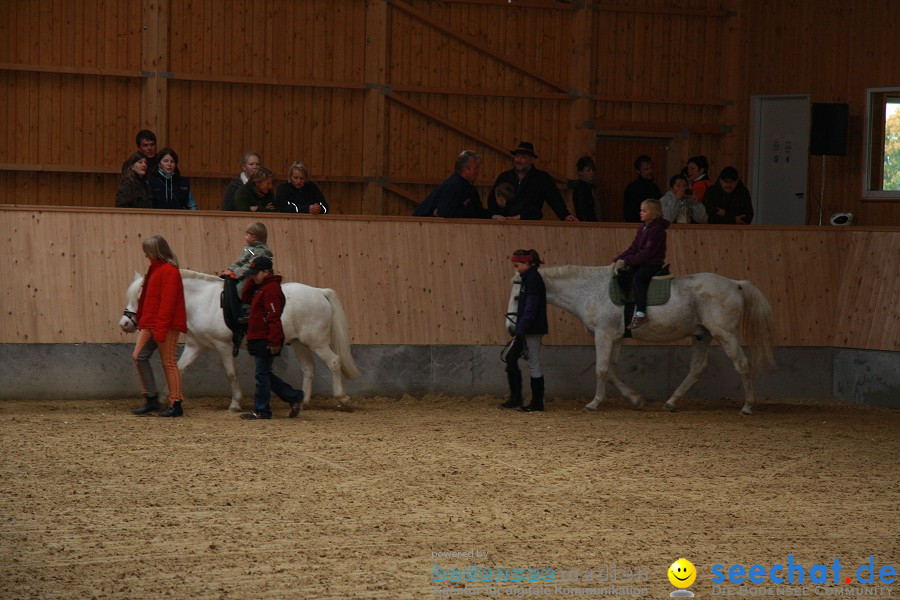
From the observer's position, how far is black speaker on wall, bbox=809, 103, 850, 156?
16516 mm

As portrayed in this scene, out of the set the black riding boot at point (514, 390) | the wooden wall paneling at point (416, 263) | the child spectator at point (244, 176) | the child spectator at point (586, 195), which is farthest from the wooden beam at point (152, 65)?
the black riding boot at point (514, 390)

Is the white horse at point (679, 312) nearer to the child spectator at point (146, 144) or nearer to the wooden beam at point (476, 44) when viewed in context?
Result: the child spectator at point (146, 144)

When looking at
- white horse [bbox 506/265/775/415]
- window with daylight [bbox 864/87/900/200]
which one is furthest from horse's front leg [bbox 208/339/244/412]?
window with daylight [bbox 864/87/900/200]

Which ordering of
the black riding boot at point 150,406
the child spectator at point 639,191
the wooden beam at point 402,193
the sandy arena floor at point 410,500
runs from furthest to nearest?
1. the wooden beam at point 402,193
2. the child spectator at point 639,191
3. the black riding boot at point 150,406
4. the sandy arena floor at point 410,500

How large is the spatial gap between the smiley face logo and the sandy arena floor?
0.07 m

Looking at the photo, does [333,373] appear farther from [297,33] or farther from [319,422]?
[297,33]

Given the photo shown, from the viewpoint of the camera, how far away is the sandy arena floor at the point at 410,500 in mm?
5629

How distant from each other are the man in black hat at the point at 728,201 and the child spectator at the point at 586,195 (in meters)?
1.37

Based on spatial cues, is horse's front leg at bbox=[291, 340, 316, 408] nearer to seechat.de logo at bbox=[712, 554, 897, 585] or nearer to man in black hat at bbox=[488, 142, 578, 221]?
man in black hat at bbox=[488, 142, 578, 221]

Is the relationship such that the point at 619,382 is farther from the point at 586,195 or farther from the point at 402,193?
the point at 402,193

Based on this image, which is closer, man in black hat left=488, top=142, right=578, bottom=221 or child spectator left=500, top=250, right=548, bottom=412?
child spectator left=500, top=250, right=548, bottom=412

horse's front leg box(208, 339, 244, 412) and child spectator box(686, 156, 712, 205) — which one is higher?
child spectator box(686, 156, 712, 205)

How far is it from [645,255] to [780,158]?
7075 millimetres

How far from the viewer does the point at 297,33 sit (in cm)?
1642
